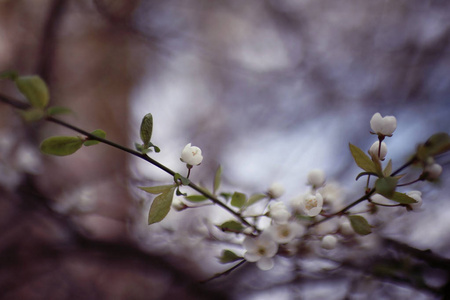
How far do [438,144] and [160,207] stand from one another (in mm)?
284

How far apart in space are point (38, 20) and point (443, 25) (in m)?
2.09

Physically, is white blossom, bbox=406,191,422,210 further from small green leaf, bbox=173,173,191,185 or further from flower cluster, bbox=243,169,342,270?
small green leaf, bbox=173,173,191,185

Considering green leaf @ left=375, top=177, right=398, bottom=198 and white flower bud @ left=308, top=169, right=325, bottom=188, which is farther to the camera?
white flower bud @ left=308, top=169, right=325, bottom=188

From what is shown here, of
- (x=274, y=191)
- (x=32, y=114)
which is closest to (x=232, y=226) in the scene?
(x=274, y=191)

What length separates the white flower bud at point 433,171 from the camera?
309 mm

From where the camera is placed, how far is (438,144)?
29cm

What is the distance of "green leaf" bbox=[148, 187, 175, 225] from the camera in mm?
345

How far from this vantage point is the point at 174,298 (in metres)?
1.54

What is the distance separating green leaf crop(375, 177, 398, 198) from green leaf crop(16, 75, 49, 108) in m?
0.33

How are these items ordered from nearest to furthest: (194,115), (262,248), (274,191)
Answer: (262,248) → (274,191) → (194,115)

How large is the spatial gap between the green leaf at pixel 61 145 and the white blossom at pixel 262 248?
22 cm

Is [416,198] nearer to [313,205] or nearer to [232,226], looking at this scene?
[313,205]

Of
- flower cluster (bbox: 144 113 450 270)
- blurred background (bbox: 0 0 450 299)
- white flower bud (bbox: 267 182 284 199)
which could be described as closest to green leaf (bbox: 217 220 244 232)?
flower cluster (bbox: 144 113 450 270)

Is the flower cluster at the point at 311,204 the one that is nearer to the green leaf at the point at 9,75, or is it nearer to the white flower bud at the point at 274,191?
the white flower bud at the point at 274,191
